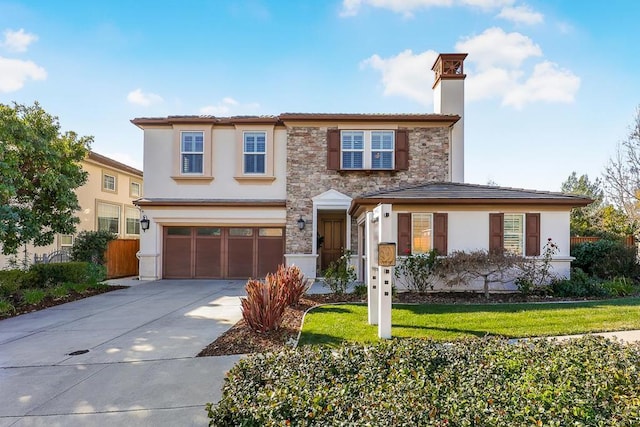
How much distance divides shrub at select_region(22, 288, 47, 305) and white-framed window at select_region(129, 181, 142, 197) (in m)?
12.6

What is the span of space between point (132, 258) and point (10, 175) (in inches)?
313

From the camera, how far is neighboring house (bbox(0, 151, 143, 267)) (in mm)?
17328

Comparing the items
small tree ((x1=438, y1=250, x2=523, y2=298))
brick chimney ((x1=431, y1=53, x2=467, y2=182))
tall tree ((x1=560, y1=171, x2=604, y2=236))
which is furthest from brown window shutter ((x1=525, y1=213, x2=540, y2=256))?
brick chimney ((x1=431, y1=53, x2=467, y2=182))

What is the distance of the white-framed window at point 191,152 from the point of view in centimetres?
1467

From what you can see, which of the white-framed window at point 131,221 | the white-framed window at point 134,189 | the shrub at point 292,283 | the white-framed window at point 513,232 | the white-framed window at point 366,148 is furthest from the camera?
the white-framed window at point 134,189

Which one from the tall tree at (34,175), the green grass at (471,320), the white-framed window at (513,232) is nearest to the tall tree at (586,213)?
the white-framed window at (513,232)

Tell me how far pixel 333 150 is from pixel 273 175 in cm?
258

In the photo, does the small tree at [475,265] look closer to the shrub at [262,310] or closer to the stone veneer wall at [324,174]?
the stone veneer wall at [324,174]

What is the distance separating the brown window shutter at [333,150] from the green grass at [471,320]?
6.63 meters

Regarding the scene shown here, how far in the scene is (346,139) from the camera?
46.2ft

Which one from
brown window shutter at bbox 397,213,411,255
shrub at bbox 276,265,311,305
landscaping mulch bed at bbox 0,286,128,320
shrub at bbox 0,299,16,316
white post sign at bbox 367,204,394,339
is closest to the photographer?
white post sign at bbox 367,204,394,339

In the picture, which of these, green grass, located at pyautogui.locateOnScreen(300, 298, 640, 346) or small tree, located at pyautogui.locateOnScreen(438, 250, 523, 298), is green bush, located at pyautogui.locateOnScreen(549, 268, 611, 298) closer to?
green grass, located at pyautogui.locateOnScreen(300, 298, 640, 346)

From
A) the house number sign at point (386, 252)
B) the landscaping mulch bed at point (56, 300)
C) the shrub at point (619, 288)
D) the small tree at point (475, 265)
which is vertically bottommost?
the landscaping mulch bed at point (56, 300)

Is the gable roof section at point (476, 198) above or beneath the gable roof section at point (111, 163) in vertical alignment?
beneath
